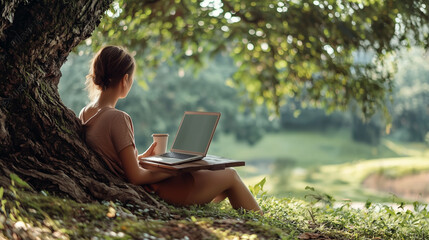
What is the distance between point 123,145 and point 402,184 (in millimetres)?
18865

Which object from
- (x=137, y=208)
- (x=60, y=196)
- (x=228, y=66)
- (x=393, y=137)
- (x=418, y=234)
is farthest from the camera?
(x=393, y=137)

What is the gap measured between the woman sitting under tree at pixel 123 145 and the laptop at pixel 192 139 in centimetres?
13

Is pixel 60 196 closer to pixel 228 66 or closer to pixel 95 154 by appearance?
pixel 95 154

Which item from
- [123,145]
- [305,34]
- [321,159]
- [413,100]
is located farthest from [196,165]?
[321,159]

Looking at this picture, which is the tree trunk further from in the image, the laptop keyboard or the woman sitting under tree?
the laptop keyboard

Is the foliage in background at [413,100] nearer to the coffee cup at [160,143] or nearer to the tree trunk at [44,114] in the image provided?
the coffee cup at [160,143]

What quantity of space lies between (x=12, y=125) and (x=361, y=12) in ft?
17.2

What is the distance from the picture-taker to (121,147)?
315 centimetres

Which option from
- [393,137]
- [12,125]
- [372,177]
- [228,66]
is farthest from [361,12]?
[393,137]

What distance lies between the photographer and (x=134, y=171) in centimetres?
320

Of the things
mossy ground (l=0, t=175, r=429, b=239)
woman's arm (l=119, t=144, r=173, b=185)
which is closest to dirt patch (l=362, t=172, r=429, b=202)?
mossy ground (l=0, t=175, r=429, b=239)

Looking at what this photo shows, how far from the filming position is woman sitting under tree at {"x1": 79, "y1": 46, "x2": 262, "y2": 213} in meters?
3.19

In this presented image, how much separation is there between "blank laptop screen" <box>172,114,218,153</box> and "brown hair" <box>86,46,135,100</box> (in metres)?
0.62

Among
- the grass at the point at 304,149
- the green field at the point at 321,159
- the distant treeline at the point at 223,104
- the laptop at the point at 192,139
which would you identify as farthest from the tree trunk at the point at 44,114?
the grass at the point at 304,149
